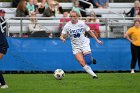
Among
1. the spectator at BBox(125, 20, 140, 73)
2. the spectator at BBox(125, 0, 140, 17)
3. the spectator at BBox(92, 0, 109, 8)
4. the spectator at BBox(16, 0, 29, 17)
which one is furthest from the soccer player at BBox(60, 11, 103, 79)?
the spectator at BBox(92, 0, 109, 8)

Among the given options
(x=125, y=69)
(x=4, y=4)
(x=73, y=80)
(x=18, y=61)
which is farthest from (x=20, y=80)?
(x=4, y=4)

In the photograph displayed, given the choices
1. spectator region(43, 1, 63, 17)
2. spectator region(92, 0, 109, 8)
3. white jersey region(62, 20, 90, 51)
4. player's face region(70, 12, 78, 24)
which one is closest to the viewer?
player's face region(70, 12, 78, 24)

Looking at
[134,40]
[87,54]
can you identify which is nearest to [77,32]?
[87,54]

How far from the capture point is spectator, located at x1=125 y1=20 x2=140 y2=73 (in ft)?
71.0

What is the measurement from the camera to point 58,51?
22297 mm

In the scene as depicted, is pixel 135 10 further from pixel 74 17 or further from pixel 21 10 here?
pixel 74 17

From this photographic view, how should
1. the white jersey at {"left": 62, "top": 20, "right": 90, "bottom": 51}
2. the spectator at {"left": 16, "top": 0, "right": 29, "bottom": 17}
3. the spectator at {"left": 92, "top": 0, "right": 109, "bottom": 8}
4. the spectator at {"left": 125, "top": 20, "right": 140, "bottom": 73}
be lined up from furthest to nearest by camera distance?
the spectator at {"left": 92, "top": 0, "right": 109, "bottom": 8} → the spectator at {"left": 16, "top": 0, "right": 29, "bottom": 17} → the spectator at {"left": 125, "top": 20, "right": 140, "bottom": 73} → the white jersey at {"left": 62, "top": 20, "right": 90, "bottom": 51}

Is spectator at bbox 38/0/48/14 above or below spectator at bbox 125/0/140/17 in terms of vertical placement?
above

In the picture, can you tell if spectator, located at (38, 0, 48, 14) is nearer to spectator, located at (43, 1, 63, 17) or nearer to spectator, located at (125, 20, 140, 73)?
spectator, located at (43, 1, 63, 17)

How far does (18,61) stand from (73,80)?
5065mm

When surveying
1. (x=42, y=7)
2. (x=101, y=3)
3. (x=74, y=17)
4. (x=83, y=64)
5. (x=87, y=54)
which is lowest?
(x=83, y=64)

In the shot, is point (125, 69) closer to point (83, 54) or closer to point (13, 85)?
point (83, 54)

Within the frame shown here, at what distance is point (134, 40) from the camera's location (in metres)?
21.9

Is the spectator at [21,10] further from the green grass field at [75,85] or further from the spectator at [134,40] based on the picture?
the green grass field at [75,85]
